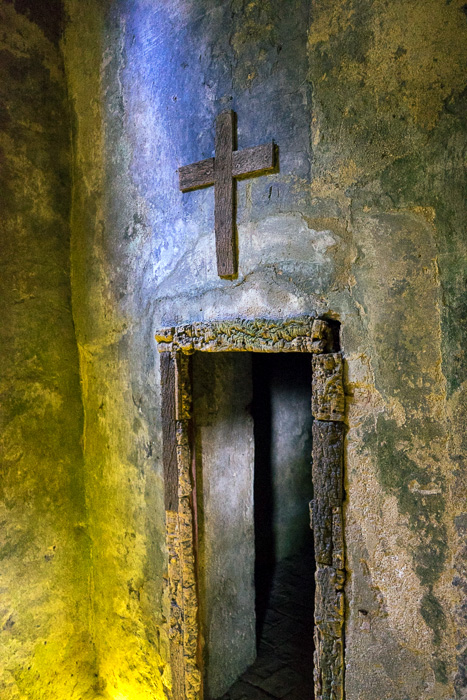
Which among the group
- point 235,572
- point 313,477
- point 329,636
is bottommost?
point 235,572

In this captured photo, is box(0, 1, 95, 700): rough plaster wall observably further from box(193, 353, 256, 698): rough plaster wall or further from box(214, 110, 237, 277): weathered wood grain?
box(214, 110, 237, 277): weathered wood grain

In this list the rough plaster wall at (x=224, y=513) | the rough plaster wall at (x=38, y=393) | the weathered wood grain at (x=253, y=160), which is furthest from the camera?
the rough plaster wall at (x=38, y=393)

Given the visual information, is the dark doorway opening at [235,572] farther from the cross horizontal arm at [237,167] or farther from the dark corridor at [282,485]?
the cross horizontal arm at [237,167]

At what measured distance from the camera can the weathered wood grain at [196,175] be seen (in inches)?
102

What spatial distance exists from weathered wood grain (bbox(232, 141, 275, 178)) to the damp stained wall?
7cm

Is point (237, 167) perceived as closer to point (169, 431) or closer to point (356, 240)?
point (356, 240)

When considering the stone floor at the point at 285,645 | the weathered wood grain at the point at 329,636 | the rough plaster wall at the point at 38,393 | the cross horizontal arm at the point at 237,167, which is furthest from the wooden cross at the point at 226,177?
the stone floor at the point at 285,645

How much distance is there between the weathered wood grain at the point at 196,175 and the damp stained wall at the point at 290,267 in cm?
8

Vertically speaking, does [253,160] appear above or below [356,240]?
above

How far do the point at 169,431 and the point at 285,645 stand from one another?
2219 mm

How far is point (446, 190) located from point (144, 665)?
3.53m

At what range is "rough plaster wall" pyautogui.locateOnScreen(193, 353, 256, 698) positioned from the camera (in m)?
2.98

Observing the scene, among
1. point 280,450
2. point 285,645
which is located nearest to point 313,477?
point 285,645

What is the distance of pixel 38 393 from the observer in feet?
10.8
